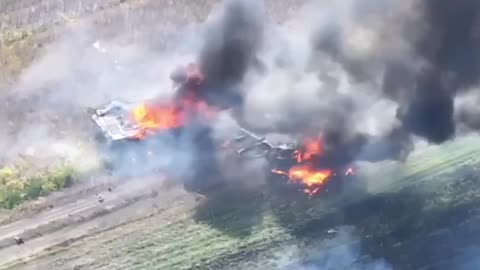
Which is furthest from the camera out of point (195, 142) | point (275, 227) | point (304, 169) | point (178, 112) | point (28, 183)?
point (178, 112)

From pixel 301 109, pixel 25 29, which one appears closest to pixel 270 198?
pixel 301 109

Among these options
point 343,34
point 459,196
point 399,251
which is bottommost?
point 399,251

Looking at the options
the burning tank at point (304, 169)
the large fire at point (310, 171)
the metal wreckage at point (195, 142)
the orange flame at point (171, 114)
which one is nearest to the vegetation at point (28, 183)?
the metal wreckage at point (195, 142)

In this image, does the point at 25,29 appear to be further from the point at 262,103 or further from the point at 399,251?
the point at 399,251

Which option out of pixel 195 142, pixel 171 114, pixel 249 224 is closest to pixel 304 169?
pixel 249 224

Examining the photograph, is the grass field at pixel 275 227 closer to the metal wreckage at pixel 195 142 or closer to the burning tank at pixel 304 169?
the burning tank at pixel 304 169

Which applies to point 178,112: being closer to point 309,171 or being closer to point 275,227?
point 309,171
